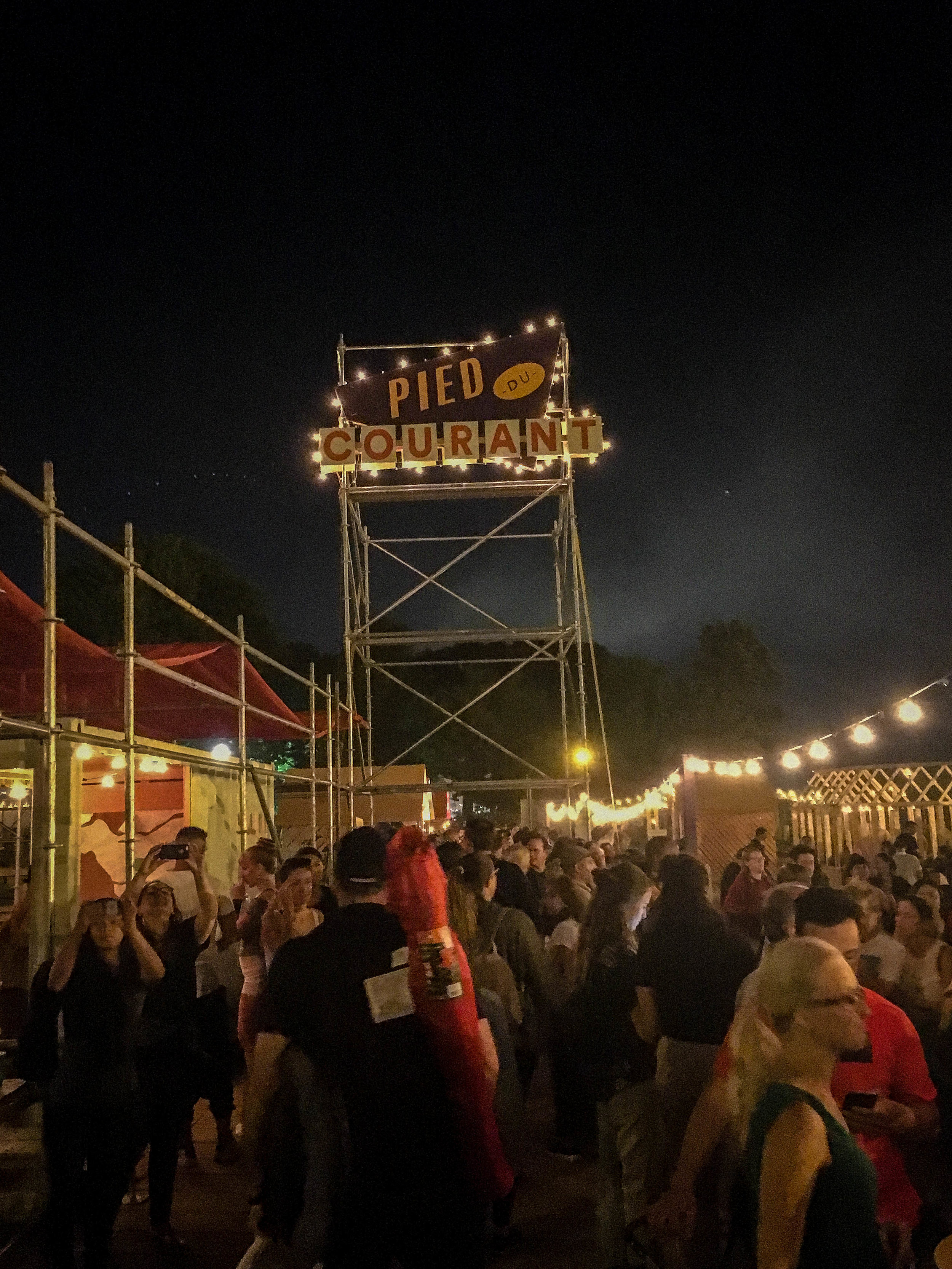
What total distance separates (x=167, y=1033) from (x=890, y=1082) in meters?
3.07

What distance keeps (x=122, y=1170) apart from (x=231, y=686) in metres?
8.57

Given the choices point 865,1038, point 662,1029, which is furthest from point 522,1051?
point 865,1038

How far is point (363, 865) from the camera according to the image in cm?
303

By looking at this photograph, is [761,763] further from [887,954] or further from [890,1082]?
[890,1082]

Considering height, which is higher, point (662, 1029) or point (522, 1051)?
point (662, 1029)

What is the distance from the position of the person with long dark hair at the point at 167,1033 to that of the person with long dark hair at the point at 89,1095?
39cm

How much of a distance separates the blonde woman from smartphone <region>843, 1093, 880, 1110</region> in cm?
66

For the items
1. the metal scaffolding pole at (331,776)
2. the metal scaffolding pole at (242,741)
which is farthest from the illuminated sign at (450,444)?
the metal scaffolding pole at (242,741)

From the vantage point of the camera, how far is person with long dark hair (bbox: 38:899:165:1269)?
3836 millimetres

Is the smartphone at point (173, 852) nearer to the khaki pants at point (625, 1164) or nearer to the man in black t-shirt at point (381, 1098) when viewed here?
the man in black t-shirt at point (381, 1098)

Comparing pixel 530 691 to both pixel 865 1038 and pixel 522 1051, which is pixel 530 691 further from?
pixel 865 1038

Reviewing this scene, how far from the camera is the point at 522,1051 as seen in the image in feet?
18.3

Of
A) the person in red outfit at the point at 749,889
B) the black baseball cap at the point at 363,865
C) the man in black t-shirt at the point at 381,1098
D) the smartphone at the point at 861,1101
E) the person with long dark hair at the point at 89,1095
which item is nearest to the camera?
the man in black t-shirt at the point at 381,1098

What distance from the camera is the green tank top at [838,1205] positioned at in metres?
2.04
